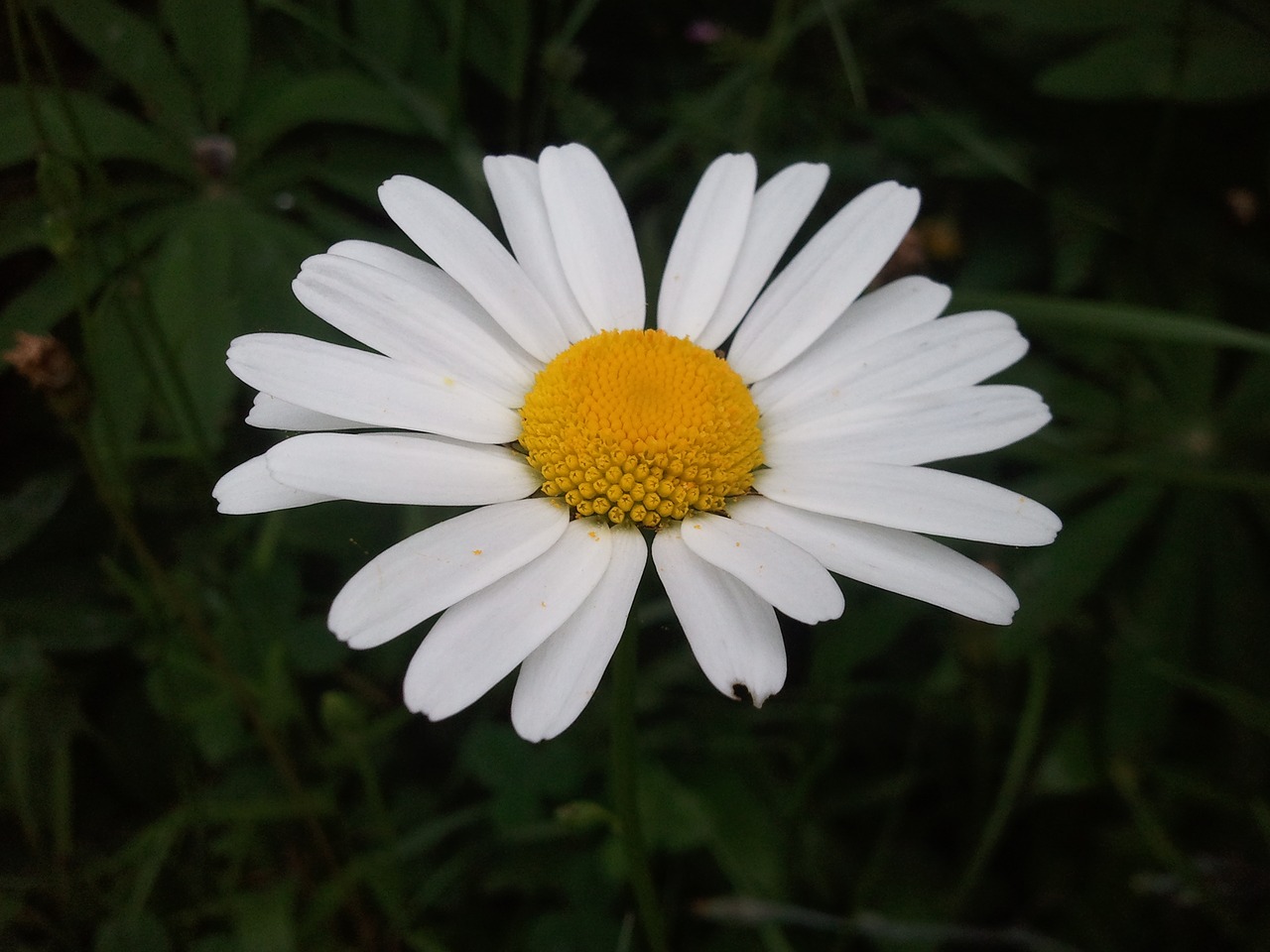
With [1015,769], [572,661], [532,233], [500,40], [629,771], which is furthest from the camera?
[500,40]

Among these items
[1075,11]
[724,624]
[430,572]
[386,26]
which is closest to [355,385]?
[430,572]

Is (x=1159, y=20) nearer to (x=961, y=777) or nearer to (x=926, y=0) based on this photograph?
(x=926, y=0)

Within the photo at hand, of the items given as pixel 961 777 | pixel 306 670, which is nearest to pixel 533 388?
pixel 306 670

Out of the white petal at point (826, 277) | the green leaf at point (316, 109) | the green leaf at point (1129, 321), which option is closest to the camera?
the white petal at point (826, 277)

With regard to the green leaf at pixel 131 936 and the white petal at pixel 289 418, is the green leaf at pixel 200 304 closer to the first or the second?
the white petal at pixel 289 418

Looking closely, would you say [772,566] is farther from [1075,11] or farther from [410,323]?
[1075,11]

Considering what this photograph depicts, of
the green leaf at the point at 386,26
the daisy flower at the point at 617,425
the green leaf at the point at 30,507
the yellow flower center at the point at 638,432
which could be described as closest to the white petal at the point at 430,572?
the daisy flower at the point at 617,425
